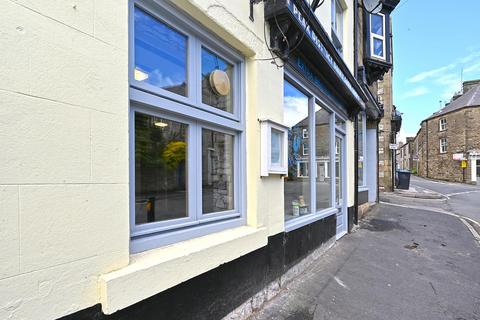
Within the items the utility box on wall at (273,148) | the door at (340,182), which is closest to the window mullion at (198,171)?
the utility box on wall at (273,148)

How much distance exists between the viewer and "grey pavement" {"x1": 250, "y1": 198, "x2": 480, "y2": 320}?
119 inches

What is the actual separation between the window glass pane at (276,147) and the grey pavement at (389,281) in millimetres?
1669

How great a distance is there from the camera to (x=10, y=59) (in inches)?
47.9

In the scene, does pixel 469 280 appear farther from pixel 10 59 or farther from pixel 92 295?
pixel 10 59

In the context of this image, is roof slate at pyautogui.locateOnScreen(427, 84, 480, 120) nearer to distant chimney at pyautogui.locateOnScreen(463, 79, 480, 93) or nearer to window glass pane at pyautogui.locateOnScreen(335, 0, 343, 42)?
distant chimney at pyautogui.locateOnScreen(463, 79, 480, 93)

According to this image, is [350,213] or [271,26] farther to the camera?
[350,213]

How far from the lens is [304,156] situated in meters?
4.60

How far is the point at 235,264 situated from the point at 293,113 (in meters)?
2.60

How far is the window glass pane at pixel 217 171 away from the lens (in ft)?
→ 8.39

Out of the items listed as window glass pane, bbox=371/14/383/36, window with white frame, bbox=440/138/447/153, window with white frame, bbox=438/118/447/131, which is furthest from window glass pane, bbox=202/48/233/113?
window with white frame, bbox=438/118/447/131

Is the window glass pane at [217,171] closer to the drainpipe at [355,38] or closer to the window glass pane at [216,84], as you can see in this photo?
the window glass pane at [216,84]

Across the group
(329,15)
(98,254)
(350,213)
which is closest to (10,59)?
(98,254)

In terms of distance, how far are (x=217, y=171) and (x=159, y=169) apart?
731 mm

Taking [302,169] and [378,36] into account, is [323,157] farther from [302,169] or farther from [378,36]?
[378,36]
